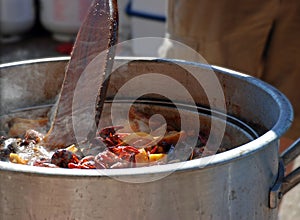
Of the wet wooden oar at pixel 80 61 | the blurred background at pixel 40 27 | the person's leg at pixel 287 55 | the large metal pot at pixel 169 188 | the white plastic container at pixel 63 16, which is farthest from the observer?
the white plastic container at pixel 63 16

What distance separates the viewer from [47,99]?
6.12ft

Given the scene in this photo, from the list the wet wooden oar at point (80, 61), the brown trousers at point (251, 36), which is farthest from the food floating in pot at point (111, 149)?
the brown trousers at point (251, 36)

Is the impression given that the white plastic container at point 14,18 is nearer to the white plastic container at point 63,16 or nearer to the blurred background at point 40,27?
the blurred background at point 40,27

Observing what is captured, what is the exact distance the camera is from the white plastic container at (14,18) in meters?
5.84

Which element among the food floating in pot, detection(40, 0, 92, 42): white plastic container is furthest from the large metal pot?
detection(40, 0, 92, 42): white plastic container

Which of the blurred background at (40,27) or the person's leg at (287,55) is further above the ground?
the person's leg at (287,55)

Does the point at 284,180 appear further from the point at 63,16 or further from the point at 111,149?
the point at 63,16

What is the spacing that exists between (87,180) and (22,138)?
0.72 meters

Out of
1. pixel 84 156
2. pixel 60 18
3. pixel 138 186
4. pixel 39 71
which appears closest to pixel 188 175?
pixel 138 186

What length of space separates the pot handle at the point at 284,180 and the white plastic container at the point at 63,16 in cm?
442

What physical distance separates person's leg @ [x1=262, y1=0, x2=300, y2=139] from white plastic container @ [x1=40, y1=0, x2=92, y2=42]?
350 cm

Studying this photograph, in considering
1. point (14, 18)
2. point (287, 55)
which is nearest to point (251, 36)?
point (287, 55)

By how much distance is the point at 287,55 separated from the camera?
7.58 feet

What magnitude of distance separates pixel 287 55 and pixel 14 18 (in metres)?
4.10
